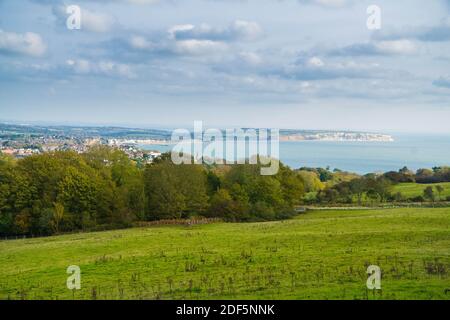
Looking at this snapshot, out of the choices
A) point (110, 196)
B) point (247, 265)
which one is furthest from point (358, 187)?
point (247, 265)

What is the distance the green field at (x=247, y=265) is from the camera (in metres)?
15.0

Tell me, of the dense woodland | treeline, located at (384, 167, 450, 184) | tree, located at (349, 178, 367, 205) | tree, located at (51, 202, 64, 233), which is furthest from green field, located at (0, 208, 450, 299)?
treeline, located at (384, 167, 450, 184)

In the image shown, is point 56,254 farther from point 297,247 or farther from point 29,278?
point 297,247

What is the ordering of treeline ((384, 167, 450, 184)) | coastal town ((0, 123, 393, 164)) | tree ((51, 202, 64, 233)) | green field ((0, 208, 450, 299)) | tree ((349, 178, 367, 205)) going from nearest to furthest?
green field ((0, 208, 450, 299)) < tree ((51, 202, 64, 233)) < tree ((349, 178, 367, 205)) < treeline ((384, 167, 450, 184)) < coastal town ((0, 123, 393, 164))

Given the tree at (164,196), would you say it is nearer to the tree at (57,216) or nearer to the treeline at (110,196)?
the treeline at (110,196)

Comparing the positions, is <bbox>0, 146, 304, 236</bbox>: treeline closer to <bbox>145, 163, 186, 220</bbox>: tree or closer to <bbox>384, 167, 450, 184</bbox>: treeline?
<bbox>145, 163, 186, 220</bbox>: tree

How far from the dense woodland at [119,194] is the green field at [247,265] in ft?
53.7

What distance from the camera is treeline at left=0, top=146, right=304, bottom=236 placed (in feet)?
153

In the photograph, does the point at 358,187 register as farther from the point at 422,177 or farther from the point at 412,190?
the point at 422,177

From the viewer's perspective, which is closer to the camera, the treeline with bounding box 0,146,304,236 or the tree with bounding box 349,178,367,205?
the treeline with bounding box 0,146,304,236

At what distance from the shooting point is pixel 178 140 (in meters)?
77.1

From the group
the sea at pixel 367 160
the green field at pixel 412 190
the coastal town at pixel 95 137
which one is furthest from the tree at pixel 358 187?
the sea at pixel 367 160

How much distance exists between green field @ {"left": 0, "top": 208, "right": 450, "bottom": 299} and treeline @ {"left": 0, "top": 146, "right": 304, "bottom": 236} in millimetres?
16141
